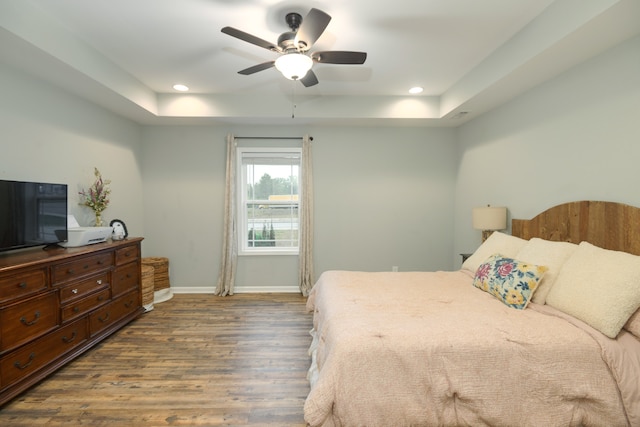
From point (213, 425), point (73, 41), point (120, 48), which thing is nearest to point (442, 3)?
point (120, 48)

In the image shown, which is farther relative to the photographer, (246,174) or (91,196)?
(246,174)

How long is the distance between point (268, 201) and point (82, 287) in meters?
2.38

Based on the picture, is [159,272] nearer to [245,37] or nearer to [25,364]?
[25,364]

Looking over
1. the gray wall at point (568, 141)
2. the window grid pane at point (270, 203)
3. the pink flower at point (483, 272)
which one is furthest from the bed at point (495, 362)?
the window grid pane at point (270, 203)

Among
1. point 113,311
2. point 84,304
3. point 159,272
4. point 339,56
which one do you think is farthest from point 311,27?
point 159,272

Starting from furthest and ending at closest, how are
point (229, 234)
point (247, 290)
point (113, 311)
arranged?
point (247, 290), point (229, 234), point (113, 311)

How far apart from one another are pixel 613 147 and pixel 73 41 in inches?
169

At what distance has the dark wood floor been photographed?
1742mm

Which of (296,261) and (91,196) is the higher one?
(91,196)

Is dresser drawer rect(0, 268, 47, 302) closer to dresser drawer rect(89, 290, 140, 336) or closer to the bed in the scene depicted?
dresser drawer rect(89, 290, 140, 336)

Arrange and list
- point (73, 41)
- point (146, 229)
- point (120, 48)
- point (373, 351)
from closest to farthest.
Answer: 1. point (373, 351)
2. point (73, 41)
3. point (120, 48)
4. point (146, 229)

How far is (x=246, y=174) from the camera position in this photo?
13.7ft

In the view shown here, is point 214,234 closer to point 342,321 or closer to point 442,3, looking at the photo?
point 342,321

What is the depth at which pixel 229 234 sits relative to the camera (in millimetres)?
3980
